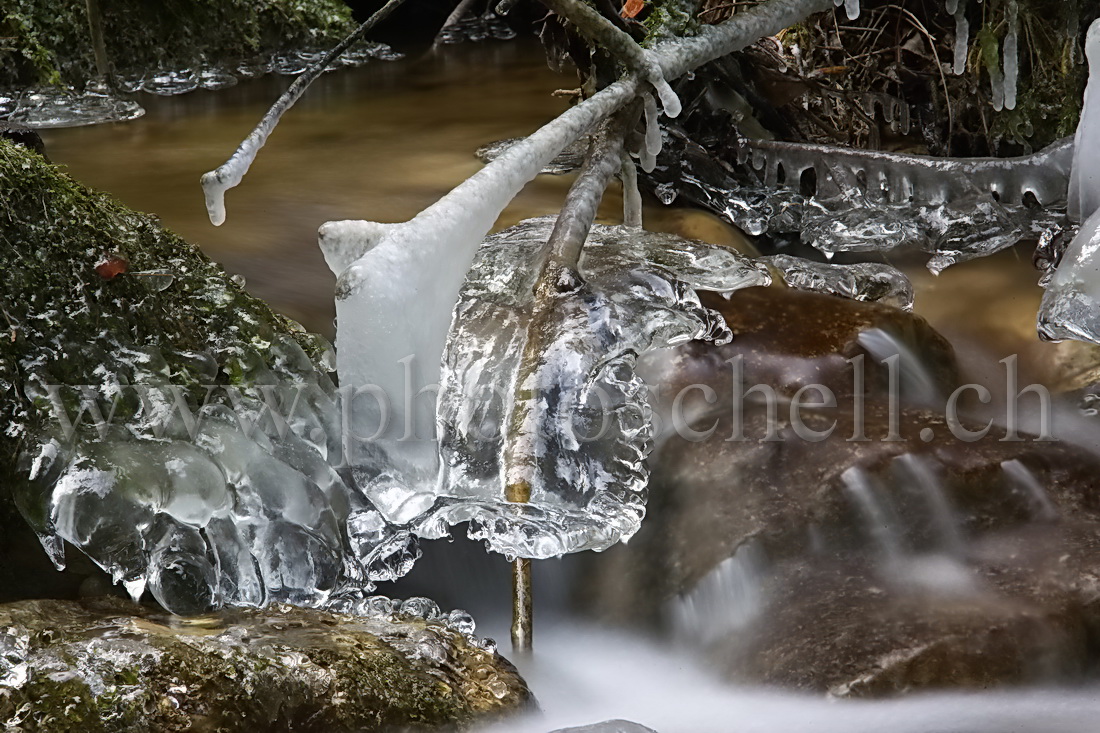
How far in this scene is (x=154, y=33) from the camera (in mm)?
7926

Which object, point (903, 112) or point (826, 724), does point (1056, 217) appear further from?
point (826, 724)

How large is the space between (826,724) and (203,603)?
1.52m

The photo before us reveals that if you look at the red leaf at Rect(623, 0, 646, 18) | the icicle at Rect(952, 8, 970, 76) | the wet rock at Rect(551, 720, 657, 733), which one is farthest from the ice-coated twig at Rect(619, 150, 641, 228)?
the wet rock at Rect(551, 720, 657, 733)

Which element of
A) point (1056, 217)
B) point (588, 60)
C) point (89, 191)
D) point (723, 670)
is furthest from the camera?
point (588, 60)

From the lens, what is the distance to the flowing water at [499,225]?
8.20 ft

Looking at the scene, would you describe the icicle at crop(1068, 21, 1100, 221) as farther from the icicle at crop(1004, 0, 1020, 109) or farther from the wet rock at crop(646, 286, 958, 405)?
the wet rock at crop(646, 286, 958, 405)

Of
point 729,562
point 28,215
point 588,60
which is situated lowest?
point 729,562

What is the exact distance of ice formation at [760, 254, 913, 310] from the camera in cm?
369

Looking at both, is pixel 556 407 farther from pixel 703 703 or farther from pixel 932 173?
pixel 932 173

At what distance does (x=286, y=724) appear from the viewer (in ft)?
6.68

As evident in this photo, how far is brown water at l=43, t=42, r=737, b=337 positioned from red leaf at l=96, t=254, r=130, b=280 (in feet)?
2.99

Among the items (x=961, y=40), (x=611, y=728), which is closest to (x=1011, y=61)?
(x=961, y=40)

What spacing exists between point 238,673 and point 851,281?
8.35ft

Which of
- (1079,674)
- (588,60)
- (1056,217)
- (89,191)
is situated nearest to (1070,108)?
(1056,217)
